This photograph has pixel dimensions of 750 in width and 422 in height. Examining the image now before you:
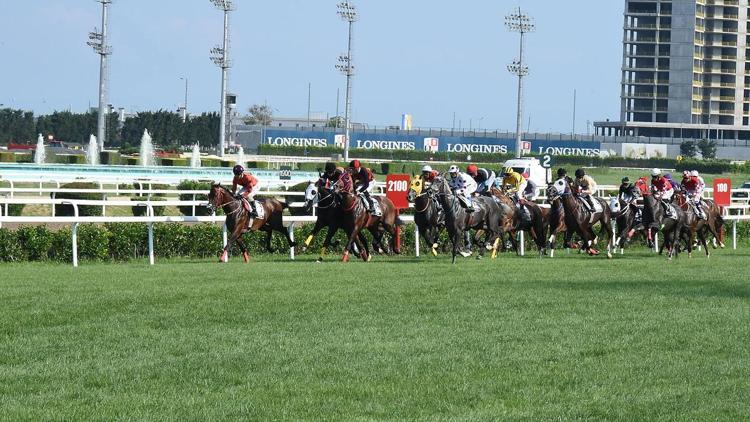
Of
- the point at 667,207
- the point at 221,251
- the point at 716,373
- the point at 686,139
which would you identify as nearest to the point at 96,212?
the point at 221,251

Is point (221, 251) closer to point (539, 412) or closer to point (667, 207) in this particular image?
point (667, 207)

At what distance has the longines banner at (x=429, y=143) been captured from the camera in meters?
105

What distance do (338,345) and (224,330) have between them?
125cm

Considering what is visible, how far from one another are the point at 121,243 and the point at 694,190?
11501mm

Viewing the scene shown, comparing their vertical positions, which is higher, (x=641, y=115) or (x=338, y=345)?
(x=641, y=115)

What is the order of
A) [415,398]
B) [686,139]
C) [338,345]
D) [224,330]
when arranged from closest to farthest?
[415,398] < [338,345] < [224,330] < [686,139]

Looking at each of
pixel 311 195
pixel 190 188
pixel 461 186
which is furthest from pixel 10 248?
pixel 190 188

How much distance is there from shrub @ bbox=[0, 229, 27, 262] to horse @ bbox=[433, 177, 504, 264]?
21.9ft

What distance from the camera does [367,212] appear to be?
21891mm

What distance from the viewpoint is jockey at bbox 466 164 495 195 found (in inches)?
951

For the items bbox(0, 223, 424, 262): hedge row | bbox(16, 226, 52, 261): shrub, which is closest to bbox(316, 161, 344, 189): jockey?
bbox(0, 223, 424, 262): hedge row

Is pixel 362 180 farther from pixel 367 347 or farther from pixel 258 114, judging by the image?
pixel 258 114

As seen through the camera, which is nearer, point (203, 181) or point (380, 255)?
point (380, 255)

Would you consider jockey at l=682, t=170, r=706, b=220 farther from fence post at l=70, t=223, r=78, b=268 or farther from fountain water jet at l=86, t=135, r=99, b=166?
fountain water jet at l=86, t=135, r=99, b=166
